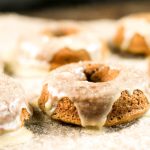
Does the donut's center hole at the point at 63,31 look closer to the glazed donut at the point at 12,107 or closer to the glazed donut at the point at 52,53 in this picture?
the glazed donut at the point at 52,53

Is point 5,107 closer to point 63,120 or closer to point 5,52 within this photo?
point 63,120

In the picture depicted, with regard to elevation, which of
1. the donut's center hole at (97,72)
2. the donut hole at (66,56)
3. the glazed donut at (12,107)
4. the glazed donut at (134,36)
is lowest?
the glazed donut at (12,107)

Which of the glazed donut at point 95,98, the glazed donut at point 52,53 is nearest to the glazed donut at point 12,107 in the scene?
the glazed donut at point 95,98

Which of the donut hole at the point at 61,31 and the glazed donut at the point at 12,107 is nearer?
the glazed donut at the point at 12,107

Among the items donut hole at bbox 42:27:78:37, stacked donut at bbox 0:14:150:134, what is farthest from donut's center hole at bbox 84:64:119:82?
donut hole at bbox 42:27:78:37

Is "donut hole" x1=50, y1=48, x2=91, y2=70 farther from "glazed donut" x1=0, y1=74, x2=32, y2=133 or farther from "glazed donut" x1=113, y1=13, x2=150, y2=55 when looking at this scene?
"glazed donut" x1=0, y1=74, x2=32, y2=133

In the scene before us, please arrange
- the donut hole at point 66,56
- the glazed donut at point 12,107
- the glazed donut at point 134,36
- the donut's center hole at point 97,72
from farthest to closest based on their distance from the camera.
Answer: the glazed donut at point 134,36 < the donut hole at point 66,56 < the donut's center hole at point 97,72 < the glazed donut at point 12,107

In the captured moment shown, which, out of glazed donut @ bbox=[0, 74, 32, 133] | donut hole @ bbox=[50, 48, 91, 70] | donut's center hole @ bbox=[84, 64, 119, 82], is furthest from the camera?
donut hole @ bbox=[50, 48, 91, 70]
